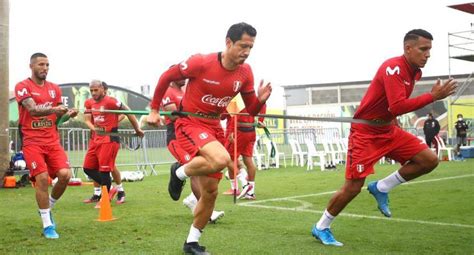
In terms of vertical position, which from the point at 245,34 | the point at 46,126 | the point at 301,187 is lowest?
the point at 301,187

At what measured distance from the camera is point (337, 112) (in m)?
47.1

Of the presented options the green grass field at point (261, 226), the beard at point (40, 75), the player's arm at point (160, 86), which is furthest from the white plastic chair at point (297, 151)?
the player's arm at point (160, 86)

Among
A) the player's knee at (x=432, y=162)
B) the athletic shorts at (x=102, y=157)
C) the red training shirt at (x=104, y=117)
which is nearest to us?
the player's knee at (x=432, y=162)

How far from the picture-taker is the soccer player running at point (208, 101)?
584 centimetres

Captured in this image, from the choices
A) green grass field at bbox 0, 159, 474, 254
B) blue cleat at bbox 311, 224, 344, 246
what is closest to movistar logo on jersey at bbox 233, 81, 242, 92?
green grass field at bbox 0, 159, 474, 254

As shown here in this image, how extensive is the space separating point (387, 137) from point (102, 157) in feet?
19.7

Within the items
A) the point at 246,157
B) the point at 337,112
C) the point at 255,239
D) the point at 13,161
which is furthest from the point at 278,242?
the point at 337,112

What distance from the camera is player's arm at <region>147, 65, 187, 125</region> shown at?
603cm

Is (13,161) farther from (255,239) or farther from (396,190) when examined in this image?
(255,239)

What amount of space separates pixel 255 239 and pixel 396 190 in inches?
243

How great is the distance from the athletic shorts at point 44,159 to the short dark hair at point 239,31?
2.96 meters

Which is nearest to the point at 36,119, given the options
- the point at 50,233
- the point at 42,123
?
the point at 42,123

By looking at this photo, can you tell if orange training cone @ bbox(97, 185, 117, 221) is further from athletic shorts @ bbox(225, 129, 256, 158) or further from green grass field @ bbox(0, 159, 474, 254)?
athletic shorts @ bbox(225, 129, 256, 158)

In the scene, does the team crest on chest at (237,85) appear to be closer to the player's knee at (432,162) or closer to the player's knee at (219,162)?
the player's knee at (219,162)
